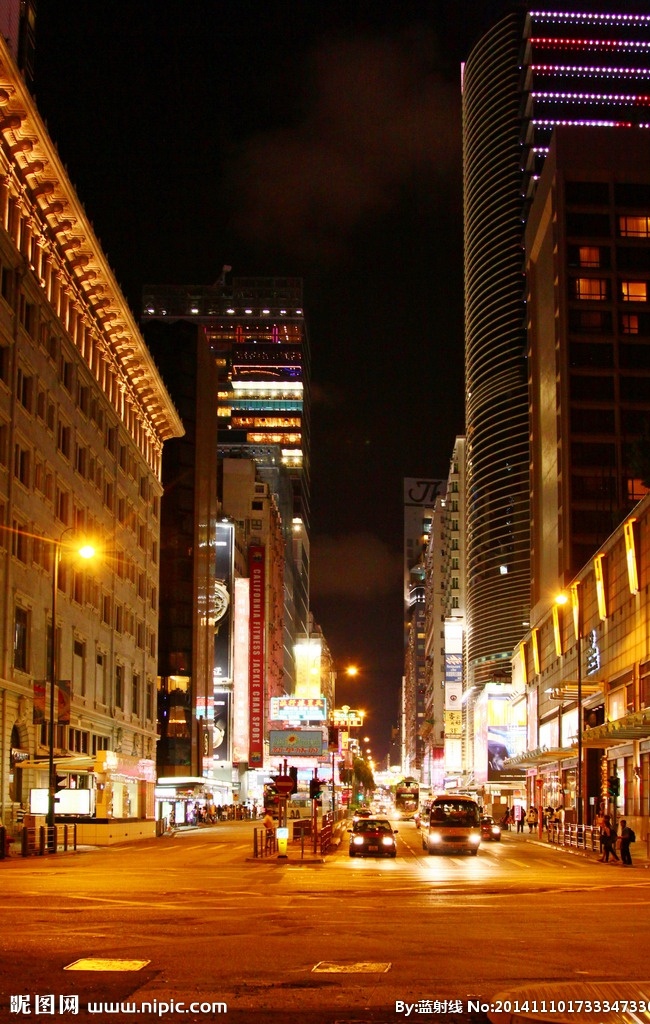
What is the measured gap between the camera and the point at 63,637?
6675cm

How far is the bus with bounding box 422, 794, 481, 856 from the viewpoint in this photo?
158ft

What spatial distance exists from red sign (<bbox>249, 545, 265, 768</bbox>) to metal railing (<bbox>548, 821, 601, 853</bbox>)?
75578mm

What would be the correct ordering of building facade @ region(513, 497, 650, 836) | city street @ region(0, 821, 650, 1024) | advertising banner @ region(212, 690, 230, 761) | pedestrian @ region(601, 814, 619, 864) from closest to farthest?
city street @ region(0, 821, 650, 1024) < pedestrian @ region(601, 814, 619, 864) < building facade @ region(513, 497, 650, 836) < advertising banner @ region(212, 690, 230, 761)

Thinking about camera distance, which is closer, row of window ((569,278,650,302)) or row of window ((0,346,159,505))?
row of window ((0,346,159,505))

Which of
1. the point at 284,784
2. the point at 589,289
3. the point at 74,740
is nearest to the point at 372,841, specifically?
the point at 284,784

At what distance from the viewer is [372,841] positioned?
4722cm

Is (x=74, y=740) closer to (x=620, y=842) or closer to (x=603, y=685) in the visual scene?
(x=603, y=685)

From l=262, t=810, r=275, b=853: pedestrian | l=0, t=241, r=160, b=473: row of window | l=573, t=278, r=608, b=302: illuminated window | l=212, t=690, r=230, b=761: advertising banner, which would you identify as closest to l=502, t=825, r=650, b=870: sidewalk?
l=262, t=810, r=275, b=853: pedestrian

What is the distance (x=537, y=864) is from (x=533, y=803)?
7386 centimetres

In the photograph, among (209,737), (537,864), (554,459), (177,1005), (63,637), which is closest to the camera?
(177,1005)

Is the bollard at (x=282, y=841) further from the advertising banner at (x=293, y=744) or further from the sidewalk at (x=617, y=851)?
the advertising banner at (x=293, y=744)

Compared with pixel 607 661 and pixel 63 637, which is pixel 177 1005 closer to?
pixel 63 637

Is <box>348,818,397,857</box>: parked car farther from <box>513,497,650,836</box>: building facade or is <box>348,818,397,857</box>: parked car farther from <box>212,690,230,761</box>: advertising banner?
<box>212,690,230,761</box>: advertising banner

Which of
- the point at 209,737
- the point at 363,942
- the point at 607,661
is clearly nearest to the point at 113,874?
the point at 363,942
